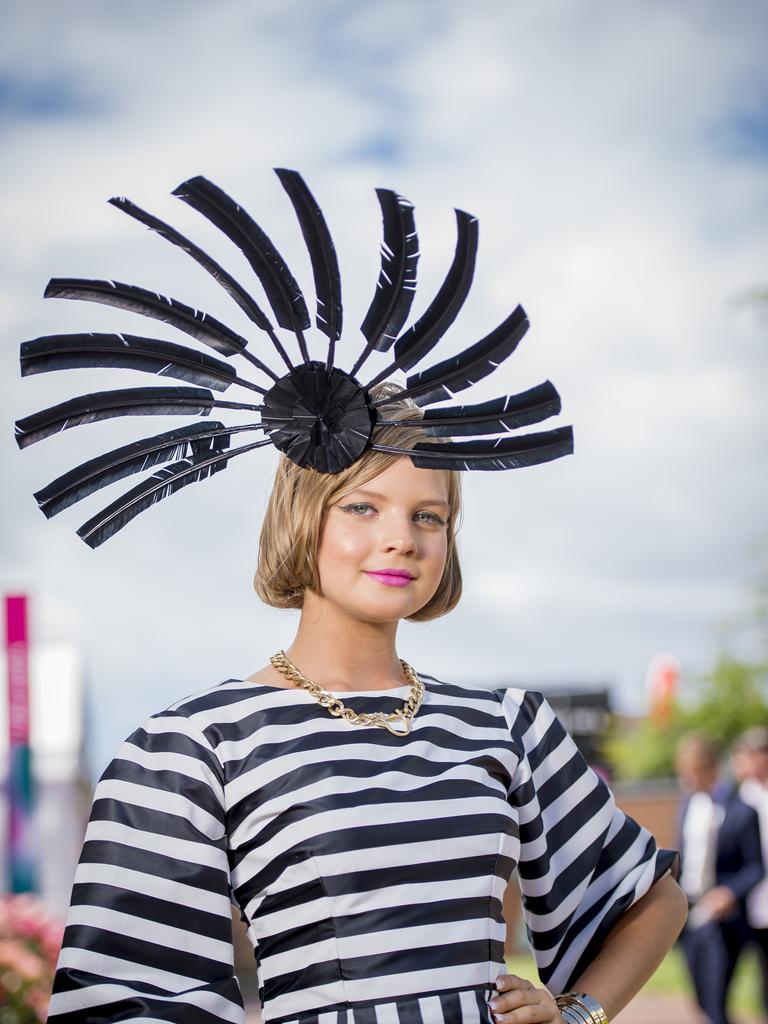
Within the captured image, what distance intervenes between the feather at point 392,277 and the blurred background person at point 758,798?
5894 millimetres

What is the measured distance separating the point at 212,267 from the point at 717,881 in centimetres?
620

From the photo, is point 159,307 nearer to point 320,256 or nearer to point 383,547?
point 320,256

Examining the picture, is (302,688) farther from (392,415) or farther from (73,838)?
(73,838)

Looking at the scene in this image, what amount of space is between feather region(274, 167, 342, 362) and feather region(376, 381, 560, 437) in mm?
157

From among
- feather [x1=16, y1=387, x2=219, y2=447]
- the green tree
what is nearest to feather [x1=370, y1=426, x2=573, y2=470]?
feather [x1=16, y1=387, x2=219, y2=447]

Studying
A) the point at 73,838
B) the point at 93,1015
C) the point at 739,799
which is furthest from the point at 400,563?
the point at 73,838

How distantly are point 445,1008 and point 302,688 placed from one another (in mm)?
473

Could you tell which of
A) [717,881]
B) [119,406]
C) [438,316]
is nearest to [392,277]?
[438,316]

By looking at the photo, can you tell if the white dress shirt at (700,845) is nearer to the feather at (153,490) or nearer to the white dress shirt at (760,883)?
the white dress shirt at (760,883)

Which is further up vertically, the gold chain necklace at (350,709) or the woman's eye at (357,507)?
the woman's eye at (357,507)

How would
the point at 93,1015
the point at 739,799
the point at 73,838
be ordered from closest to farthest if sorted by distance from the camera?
the point at 93,1015
the point at 739,799
the point at 73,838

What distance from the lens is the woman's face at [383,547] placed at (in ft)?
6.11

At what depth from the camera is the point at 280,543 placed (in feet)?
6.36

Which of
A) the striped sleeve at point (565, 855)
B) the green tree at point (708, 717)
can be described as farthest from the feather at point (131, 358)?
the green tree at point (708, 717)
